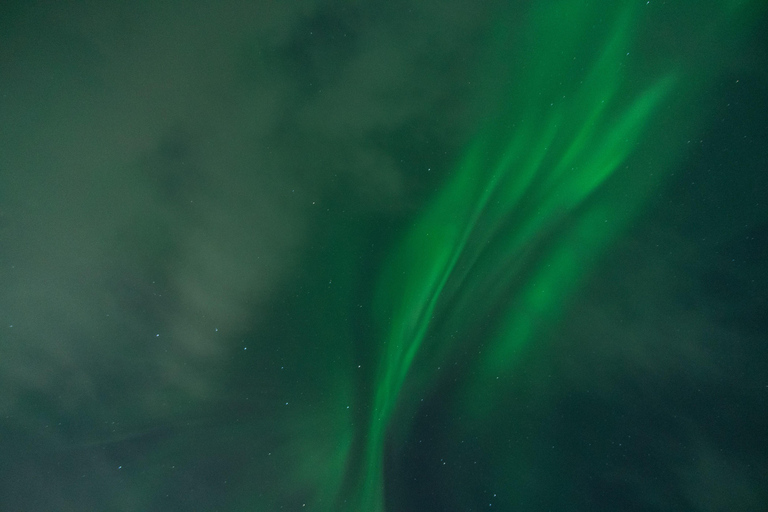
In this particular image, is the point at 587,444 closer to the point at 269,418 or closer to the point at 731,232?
the point at 731,232

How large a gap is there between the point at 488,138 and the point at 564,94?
21 cm

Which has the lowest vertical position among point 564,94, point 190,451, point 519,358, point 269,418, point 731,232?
point 190,451

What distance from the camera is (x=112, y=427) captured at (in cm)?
127

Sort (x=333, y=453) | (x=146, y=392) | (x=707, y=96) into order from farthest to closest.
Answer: (x=333, y=453) < (x=146, y=392) < (x=707, y=96)

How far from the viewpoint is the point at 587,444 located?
128cm

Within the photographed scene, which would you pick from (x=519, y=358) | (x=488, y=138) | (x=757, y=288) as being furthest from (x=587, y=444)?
→ (x=488, y=138)

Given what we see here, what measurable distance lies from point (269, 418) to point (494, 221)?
798 mm

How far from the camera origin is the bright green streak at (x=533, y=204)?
1.16 meters

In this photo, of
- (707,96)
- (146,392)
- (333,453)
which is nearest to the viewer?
(707,96)

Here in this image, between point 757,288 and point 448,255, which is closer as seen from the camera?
point 757,288

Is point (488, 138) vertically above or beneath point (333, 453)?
above

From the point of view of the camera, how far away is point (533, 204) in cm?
126

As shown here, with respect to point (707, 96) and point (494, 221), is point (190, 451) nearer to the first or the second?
point (494, 221)

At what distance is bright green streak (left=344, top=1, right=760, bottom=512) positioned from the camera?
1.16 meters
